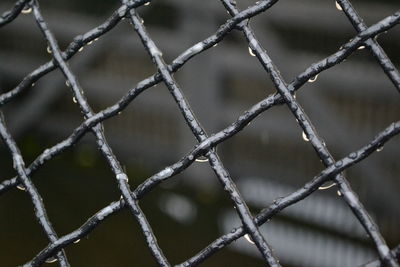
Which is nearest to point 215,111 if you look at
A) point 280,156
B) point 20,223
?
point 280,156

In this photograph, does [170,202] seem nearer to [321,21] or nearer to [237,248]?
[237,248]

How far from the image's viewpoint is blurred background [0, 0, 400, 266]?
138 inches

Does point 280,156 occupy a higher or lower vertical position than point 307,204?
higher

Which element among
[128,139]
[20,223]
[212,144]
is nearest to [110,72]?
[128,139]

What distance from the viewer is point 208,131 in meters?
3.98

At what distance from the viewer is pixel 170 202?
3.98m

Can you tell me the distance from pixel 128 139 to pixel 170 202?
0.76 meters

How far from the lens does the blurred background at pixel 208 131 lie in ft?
11.5

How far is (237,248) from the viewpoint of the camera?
3.43 meters

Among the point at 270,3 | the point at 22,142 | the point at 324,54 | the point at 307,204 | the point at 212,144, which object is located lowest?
the point at 307,204

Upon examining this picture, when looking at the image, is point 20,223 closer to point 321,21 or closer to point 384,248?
point 321,21

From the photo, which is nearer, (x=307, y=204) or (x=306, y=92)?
(x=306, y=92)

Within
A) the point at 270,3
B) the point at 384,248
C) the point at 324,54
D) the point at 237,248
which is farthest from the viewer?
the point at 324,54

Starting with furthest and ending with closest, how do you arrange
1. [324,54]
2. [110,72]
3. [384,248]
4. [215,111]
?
[110,72]
[215,111]
[324,54]
[384,248]
